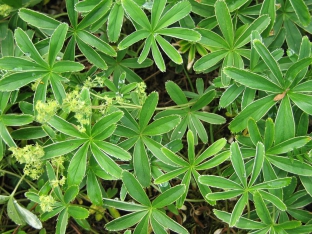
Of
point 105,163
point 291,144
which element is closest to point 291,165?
point 291,144

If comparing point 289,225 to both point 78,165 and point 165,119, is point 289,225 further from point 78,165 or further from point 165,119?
point 78,165

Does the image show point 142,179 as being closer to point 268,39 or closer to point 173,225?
point 173,225

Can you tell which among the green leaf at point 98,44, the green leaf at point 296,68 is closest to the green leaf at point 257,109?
the green leaf at point 296,68

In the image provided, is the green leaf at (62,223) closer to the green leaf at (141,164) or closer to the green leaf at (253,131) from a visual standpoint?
the green leaf at (141,164)

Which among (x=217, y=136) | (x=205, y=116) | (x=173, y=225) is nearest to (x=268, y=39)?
(x=205, y=116)

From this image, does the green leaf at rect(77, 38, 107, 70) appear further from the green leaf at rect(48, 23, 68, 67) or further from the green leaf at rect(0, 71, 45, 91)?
the green leaf at rect(0, 71, 45, 91)
